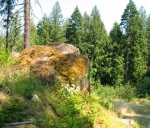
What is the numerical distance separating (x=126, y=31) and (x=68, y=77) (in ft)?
91.8

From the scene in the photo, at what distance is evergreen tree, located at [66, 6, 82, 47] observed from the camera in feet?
114

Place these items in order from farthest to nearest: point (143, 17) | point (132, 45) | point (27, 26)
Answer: point (143, 17)
point (132, 45)
point (27, 26)

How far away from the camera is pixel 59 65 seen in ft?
21.9

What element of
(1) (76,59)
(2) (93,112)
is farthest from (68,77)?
(2) (93,112)

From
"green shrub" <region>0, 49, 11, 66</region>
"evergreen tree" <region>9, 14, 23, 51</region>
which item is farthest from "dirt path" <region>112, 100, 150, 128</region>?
"evergreen tree" <region>9, 14, 23, 51</region>

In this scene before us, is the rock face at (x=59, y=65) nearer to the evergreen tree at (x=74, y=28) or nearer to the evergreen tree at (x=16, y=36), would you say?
the evergreen tree at (x=16, y=36)

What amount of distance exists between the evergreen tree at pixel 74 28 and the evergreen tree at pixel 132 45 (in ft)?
23.6

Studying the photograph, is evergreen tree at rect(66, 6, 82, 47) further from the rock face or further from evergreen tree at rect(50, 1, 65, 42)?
the rock face

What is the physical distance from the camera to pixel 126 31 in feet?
107

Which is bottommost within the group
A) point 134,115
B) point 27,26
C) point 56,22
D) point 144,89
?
point 144,89

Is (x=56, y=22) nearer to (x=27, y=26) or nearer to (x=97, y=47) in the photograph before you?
(x=97, y=47)

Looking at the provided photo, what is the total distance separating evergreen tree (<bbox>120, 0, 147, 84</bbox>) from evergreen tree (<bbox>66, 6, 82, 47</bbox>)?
7.20 meters

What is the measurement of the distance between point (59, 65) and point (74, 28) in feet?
96.3

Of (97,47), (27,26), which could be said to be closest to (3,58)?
(27,26)
